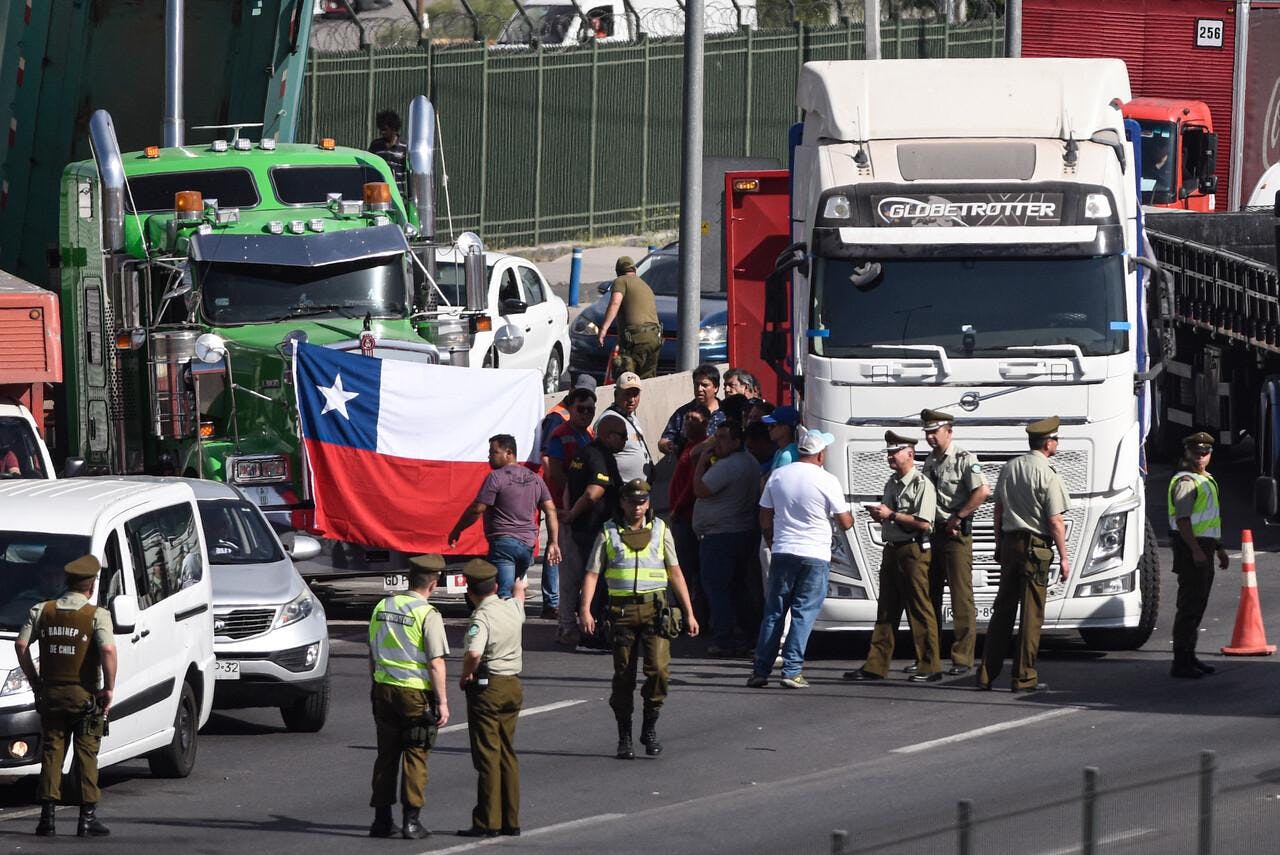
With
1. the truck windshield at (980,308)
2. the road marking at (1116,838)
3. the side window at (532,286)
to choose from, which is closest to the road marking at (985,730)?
the truck windshield at (980,308)

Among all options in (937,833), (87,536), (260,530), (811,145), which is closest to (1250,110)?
(811,145)

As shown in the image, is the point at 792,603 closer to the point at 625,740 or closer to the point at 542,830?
the point at 625,740

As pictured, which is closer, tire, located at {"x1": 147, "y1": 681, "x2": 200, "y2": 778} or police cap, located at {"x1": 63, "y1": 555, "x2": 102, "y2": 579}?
police cap, located at {"x1": 63, "y1": 555, "x2": 102, "y2": 579}

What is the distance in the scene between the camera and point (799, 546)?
14969 millimetres

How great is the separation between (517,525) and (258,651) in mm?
2921

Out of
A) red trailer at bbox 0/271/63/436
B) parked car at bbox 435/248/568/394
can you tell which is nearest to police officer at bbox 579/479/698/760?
red trailer at bbox 0/271/63/436

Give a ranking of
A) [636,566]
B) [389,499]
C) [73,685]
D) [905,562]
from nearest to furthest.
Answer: [73,685], [636,566], [905,562], [389,499]

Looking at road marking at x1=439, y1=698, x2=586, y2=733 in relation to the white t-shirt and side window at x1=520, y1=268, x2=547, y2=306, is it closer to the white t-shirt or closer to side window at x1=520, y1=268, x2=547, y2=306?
the white t-shirt

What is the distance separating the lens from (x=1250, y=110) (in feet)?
106

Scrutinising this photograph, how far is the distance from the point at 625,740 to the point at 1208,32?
21.8 meters

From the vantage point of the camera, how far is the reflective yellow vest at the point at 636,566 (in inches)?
521

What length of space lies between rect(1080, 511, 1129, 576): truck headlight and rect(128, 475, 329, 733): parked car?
530 cm

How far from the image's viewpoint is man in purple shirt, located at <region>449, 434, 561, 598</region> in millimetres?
16219

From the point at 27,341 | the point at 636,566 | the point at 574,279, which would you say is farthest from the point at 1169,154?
the point at 636,566
